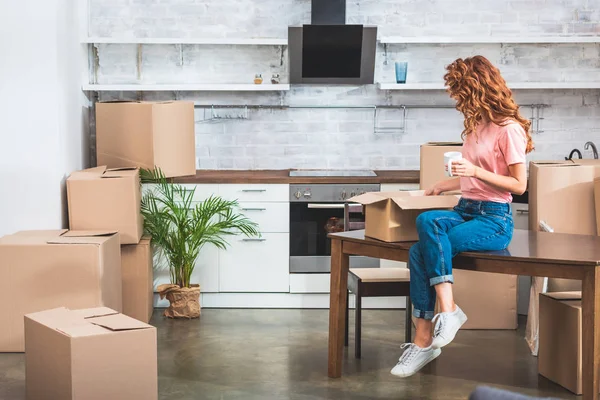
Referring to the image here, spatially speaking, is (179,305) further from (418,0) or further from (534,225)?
(418,0)

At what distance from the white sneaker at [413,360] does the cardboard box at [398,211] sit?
0.49 metres

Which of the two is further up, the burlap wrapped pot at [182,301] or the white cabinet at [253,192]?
the white cabinet at [253,192]

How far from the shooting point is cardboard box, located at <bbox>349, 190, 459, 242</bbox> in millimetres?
4055

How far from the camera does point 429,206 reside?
4.05 m

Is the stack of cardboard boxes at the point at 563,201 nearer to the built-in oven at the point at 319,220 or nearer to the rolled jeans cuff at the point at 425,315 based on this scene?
the built-in oven at the point at 319,220

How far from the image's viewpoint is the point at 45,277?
485 cm

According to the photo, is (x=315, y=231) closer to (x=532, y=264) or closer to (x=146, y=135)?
(x=146, y=135)

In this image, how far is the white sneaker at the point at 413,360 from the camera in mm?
4020

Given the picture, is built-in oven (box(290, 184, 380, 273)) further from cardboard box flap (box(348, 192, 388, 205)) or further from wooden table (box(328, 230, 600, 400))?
cardboard box flap (box(348, 192, 388, 205))

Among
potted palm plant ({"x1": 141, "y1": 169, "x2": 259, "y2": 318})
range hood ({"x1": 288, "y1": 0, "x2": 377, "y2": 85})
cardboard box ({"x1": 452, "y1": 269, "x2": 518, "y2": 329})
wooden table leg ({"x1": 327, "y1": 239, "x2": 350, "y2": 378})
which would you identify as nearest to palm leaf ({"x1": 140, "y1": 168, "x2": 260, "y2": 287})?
potted palm plant ({"x1": 141, "y1": 169, "x2": 259, "y2": 318})

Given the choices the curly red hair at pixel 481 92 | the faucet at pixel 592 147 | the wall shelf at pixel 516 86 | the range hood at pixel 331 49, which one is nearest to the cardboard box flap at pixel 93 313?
the curly red hair at pixel 481 92

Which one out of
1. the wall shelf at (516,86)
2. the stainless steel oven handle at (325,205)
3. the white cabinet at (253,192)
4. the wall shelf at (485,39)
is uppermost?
the wall shelf at (485,39)

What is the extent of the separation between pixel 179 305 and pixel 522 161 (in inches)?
105

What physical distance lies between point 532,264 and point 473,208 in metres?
0.44
